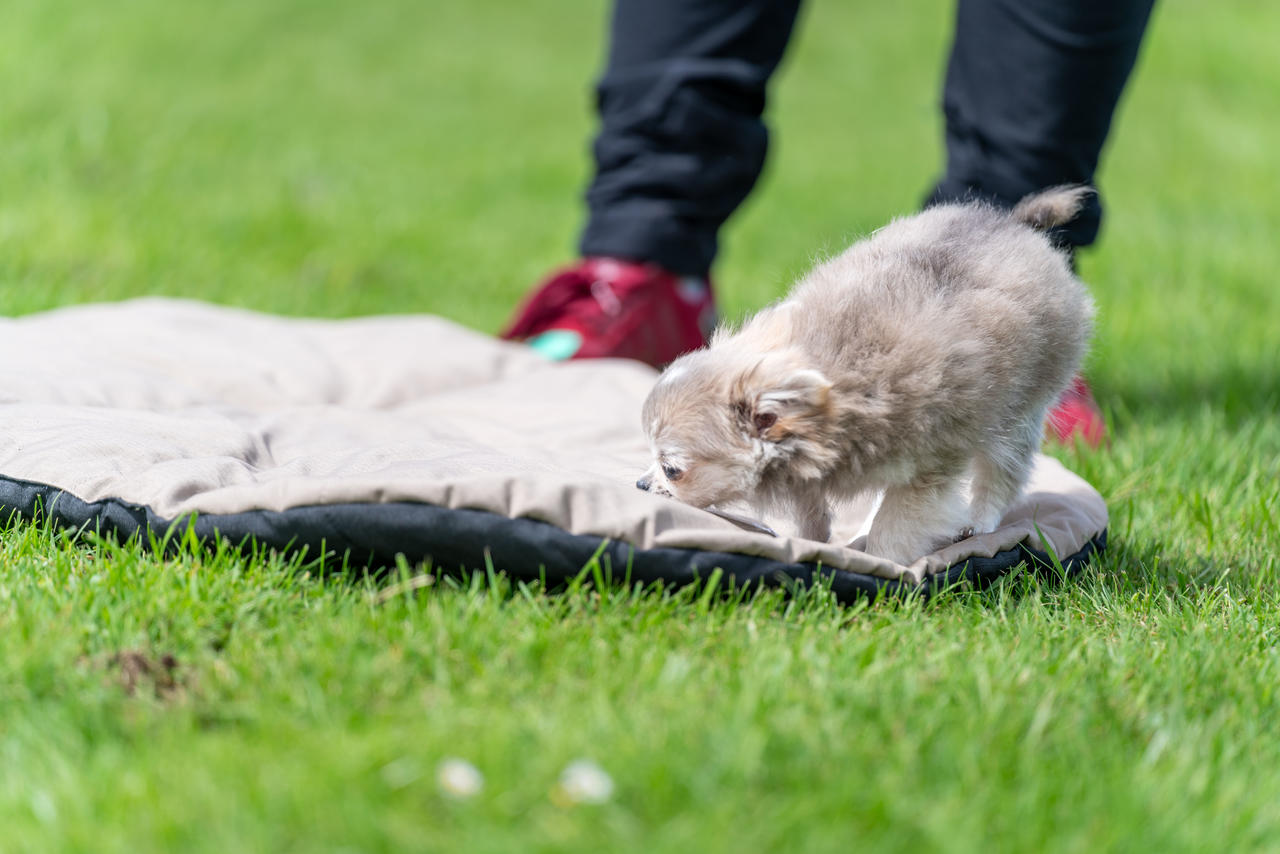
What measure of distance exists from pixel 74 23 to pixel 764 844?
9.25 meters

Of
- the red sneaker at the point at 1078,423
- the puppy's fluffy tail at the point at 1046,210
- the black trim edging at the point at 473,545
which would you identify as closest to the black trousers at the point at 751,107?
the puppy's fluffy tail at the point at 1046,210

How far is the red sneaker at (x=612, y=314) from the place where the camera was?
4277mm

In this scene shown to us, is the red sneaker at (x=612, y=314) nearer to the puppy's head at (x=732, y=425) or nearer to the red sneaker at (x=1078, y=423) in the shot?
the red sneaker at (x=1078, y=423)

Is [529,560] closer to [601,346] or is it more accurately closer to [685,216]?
[601,346]

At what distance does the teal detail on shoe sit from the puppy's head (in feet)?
4.99

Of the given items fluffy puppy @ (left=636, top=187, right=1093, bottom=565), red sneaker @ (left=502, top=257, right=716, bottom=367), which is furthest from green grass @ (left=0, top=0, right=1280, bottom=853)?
red sneaker @ (left=502, top=257, right=716, bottom=367)

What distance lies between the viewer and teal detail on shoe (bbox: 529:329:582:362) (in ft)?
14.0

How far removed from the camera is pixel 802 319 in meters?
2.70

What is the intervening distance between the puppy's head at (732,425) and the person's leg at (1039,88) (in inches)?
43.2

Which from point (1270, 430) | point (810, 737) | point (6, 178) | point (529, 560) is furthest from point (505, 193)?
point (810, 737)

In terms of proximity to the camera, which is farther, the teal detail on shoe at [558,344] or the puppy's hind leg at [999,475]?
the teal detail on shoe at [558,344]

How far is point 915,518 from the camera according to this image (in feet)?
8.59

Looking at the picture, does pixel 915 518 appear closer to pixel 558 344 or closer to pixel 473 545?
pixel 473 545

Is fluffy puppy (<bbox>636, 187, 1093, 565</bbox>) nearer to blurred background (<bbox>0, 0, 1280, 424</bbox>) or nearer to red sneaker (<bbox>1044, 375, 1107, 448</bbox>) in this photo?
blurred background (<bbox>0, 0, 1280, 424</bbox>)
